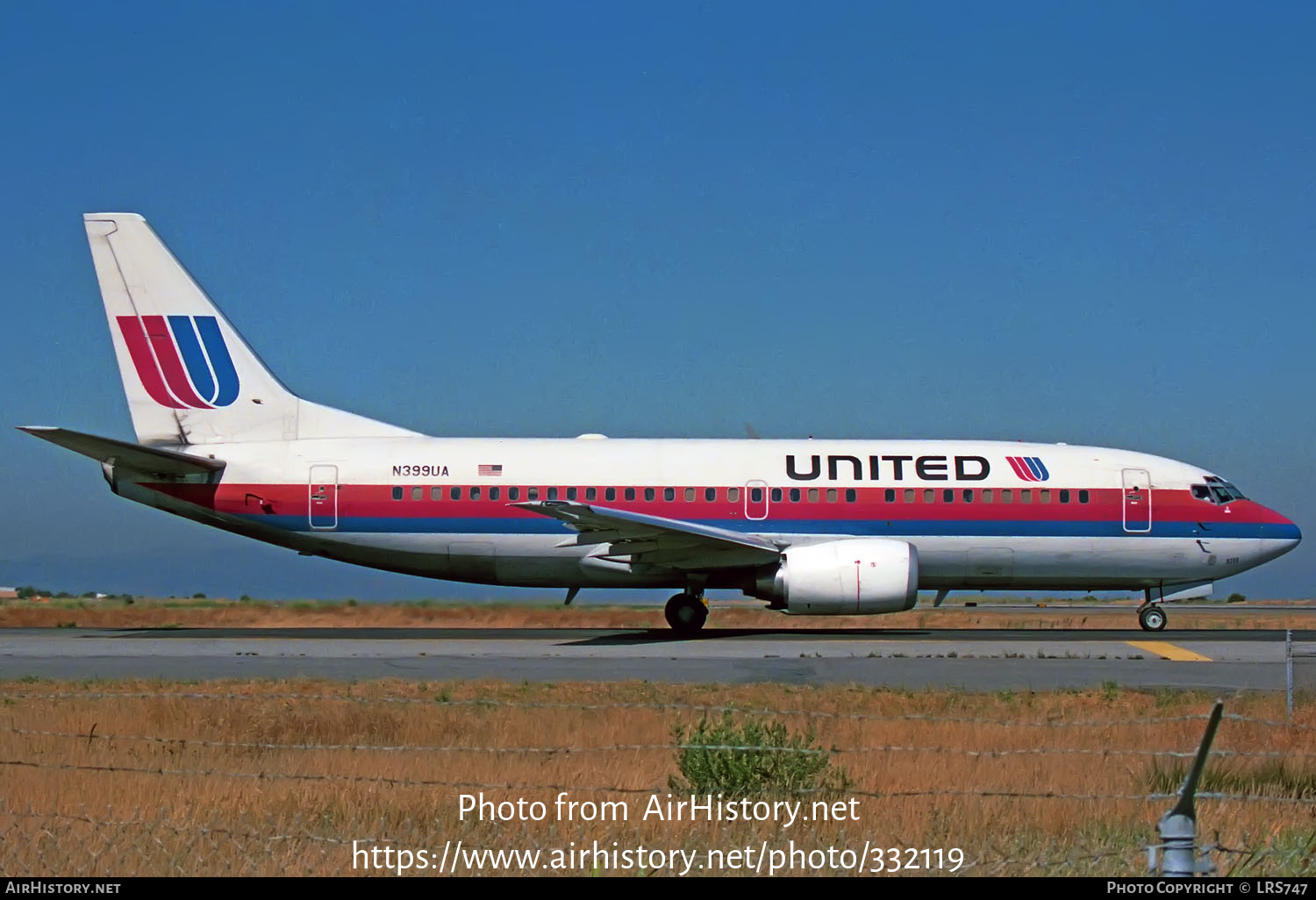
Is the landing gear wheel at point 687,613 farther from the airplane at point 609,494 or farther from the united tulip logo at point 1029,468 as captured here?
the united tulip logo at point 1029,468

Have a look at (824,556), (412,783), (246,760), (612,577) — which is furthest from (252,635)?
(412,783)

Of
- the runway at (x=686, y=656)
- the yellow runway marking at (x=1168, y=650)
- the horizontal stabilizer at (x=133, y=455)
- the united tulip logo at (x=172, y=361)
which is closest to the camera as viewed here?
the runway at (x=686, y=656)

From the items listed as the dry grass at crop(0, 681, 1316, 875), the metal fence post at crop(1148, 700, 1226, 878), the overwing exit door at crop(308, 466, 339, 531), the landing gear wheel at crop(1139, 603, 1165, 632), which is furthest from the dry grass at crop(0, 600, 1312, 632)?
the metal fence post at crop(1148, 700, 1226, 878)

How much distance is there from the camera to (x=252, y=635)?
24.9m

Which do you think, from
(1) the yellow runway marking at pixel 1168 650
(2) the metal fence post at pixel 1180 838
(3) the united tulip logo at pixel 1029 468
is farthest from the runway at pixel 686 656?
(2) the metal fence post at pixel 1180 838

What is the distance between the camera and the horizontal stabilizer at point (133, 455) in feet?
76.2

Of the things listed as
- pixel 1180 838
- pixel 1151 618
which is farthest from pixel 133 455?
pixel 1180 838

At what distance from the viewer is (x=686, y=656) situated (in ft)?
66.1

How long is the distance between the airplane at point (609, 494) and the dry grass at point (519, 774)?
10334 mm

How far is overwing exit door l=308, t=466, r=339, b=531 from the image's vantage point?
25875 millimetres

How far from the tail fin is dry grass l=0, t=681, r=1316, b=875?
11852 mm

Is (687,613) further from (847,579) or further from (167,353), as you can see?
(167,353)

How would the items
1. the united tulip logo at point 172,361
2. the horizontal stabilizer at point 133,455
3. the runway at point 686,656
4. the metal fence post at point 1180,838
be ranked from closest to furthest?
1. the metal fence post at point 1180,838
2. the runway at point 686,656
3. the horizontal stabilizer at point 133,455
4. the united tulip logo at point 172,361

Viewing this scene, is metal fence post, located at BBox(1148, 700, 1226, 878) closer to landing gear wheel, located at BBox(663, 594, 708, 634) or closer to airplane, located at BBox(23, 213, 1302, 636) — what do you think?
airplane, located at BBox(23, 213, 1302, 636)
